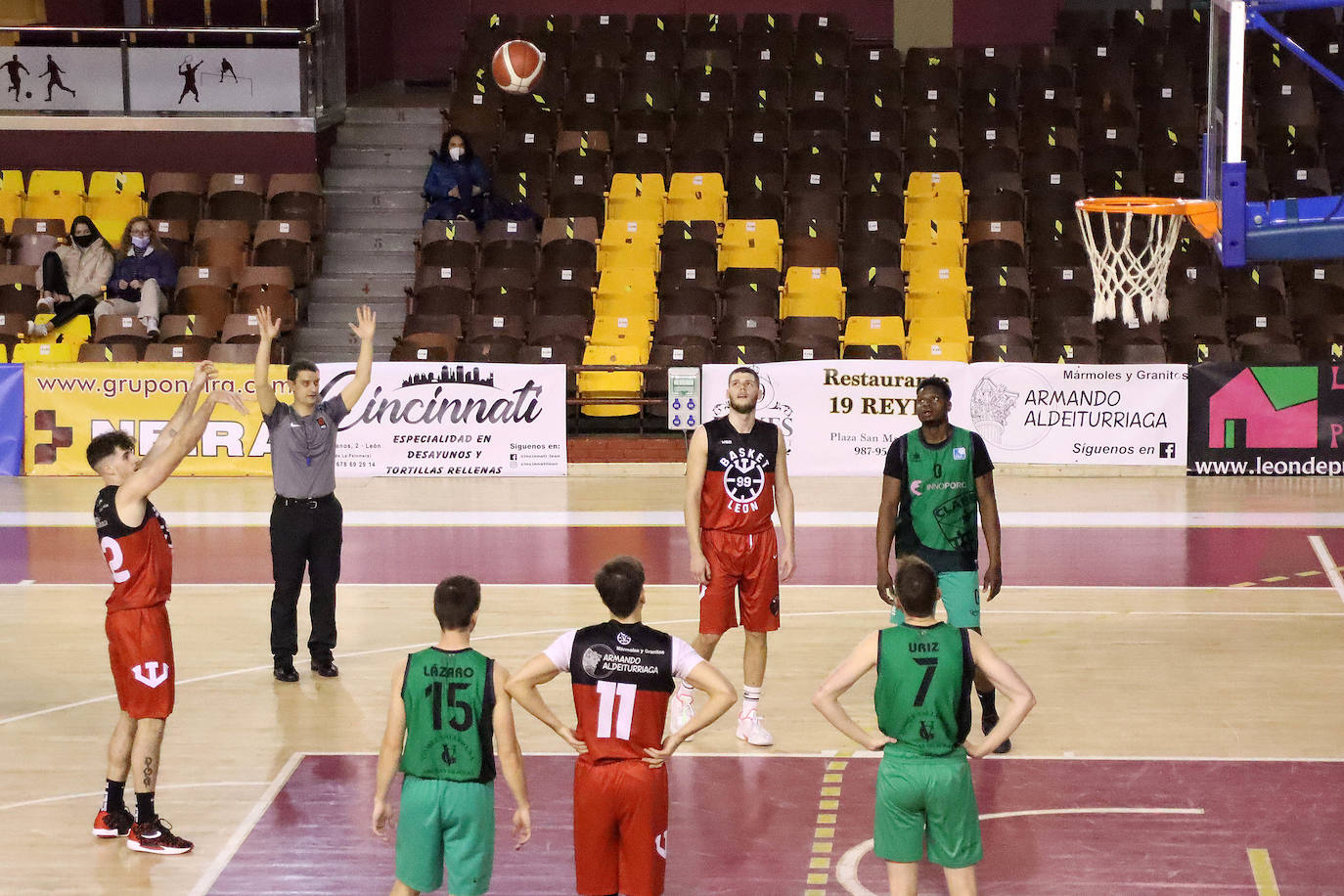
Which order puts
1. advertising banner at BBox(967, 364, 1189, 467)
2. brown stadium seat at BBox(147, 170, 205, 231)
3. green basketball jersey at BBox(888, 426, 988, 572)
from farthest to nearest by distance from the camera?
brown stadium seat at BBox(147, 170, 205, 231), advertising banner at BBox(967, 364, 1189, 467), green basketball jersey at BBox(888, 426, 988, 572)

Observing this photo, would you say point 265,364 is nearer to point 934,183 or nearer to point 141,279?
point 141,279

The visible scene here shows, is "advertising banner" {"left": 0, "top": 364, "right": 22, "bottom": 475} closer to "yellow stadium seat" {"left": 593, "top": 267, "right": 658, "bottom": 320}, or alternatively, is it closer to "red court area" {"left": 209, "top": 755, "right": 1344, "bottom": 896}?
"yellow stadium seat" {"left": 593, "top": 267, "right": 658, "bottom": 320}

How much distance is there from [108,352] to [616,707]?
46.5 ft

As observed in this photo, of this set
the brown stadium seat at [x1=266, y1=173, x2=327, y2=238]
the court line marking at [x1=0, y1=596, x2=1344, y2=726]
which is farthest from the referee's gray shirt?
the brown stadium seat at [x1=266, y1=173, x2=327, y2=238]

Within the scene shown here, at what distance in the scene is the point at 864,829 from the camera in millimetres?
7520

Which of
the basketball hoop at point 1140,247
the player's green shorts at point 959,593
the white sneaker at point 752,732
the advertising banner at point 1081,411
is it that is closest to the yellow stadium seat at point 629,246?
the advertising banner at point 1081,411

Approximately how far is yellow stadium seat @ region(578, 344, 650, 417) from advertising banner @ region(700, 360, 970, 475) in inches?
37.4

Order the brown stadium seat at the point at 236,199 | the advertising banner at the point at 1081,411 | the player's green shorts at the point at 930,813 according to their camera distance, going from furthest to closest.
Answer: the brown stadium seat at the point at 236,199, the advertising banner at the point at 1081,411, the player's green shorts at the point at 930,813

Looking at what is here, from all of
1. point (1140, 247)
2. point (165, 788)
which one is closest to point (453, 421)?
point (1140, 247)

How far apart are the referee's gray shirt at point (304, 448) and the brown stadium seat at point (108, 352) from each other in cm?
929

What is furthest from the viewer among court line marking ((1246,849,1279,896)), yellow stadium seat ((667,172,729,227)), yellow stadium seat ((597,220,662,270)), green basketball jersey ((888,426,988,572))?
yellow stadium seat ((667,172,729,227))

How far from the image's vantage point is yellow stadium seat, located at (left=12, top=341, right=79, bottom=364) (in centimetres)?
1889

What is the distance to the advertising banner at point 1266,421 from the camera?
17.4 metres

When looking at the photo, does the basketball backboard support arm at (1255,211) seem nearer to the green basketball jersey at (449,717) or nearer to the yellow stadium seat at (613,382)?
the green basketball jersey at (449,717)
